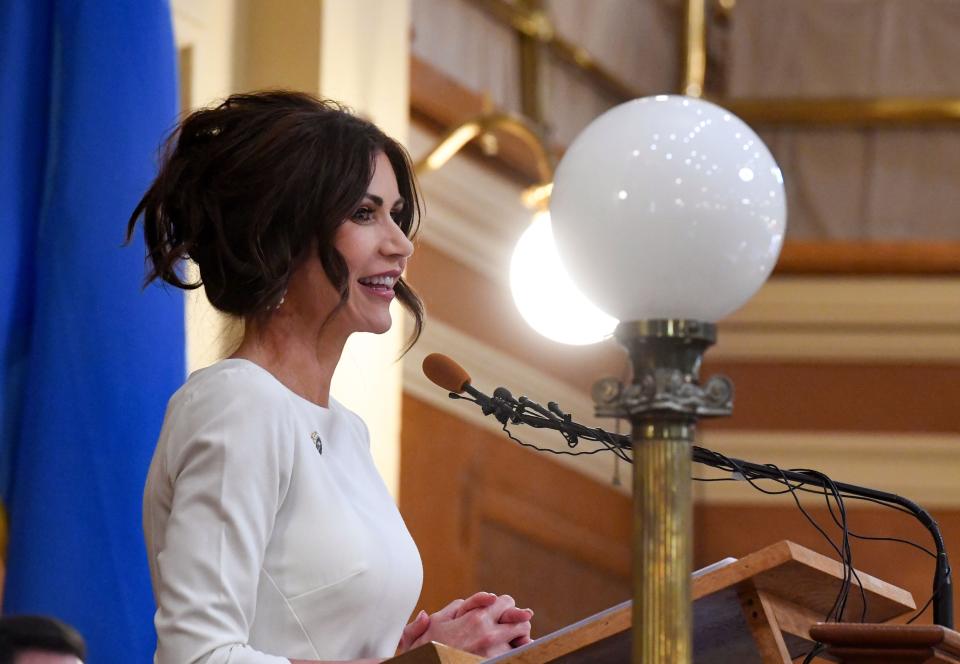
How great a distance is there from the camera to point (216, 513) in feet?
5.64

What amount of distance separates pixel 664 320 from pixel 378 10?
9.11 ft

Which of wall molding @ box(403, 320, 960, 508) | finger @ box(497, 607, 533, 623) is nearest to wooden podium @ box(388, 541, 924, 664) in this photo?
finger @ box(497, 607, 533, 623)

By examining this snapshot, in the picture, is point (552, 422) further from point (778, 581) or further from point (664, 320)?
point (664, 320)

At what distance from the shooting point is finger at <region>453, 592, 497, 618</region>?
1.88m

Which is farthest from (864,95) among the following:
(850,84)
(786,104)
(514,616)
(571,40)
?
(514,616)

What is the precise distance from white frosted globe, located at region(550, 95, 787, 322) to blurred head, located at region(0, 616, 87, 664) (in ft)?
3.46

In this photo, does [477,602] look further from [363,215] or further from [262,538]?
[363,215]

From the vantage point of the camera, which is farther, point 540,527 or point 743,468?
point 540,527

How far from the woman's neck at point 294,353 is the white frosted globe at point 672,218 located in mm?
800

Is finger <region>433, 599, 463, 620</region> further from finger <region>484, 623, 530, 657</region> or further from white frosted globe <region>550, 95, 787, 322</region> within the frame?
white frosted globe <region>550, 95, 787, 322</region>

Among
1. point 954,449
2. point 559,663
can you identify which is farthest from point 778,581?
point 954,449

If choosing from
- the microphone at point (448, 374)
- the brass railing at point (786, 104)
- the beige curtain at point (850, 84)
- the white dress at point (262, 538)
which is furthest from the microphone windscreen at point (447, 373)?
the beige curtain at point (850, 84)

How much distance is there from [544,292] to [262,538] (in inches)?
82.9

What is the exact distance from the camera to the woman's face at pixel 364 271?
2002 mm
